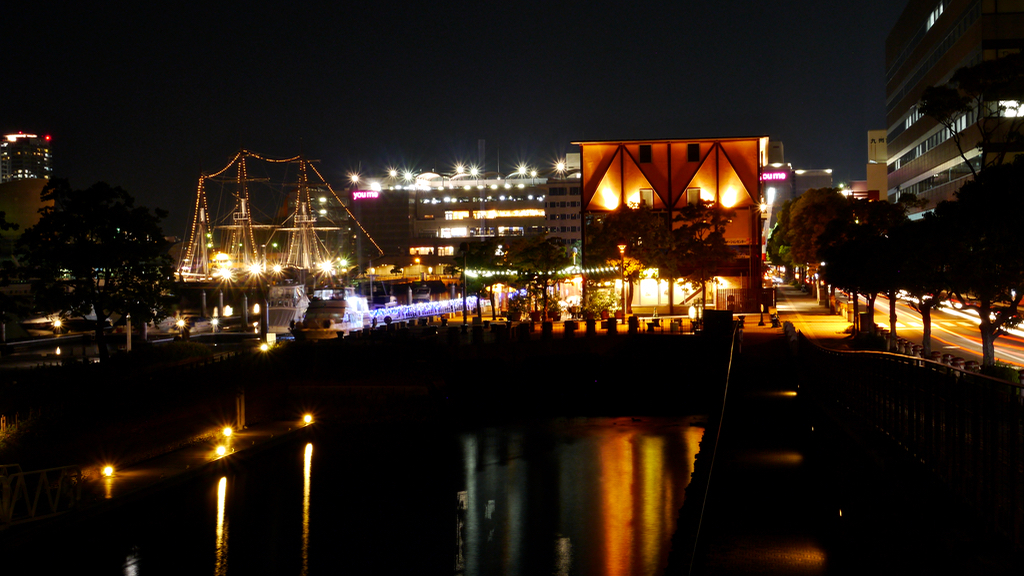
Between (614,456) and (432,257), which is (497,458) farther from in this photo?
(432,257)

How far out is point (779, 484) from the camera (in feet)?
43.3

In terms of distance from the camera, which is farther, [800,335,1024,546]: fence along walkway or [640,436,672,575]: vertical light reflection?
[640,436,672,575]: vertical light reflection

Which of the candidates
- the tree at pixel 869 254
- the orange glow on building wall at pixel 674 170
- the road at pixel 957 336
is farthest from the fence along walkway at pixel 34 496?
the orange glow on building wall at pixel 674 170

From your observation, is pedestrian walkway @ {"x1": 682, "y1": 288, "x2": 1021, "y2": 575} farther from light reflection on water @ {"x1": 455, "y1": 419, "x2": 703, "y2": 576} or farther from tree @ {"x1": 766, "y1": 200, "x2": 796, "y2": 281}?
tree @ {"x1": 766, "y1": 200, "x2": 796, "y2": 281}

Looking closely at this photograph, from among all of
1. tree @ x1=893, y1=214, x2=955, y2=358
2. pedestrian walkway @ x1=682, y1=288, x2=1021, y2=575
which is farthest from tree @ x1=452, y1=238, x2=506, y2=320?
pedestrian walkway @ x1=682, y1=288, x2=1021, y2=575

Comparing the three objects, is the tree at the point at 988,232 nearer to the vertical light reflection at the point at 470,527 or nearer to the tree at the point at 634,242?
the vertical light reflection at the point at 470,527

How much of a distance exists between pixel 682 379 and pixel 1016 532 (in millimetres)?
25559

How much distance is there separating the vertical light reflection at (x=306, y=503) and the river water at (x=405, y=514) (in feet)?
0.12

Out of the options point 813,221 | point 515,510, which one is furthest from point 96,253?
point 813,221

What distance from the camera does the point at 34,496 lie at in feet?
44.9

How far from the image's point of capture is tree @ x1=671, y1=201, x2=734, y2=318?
4778cm

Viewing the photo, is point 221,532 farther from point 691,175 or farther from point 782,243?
point 782,243

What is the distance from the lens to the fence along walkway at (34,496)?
500 inches

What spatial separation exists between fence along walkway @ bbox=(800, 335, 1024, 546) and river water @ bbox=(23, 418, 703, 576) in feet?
16.6
